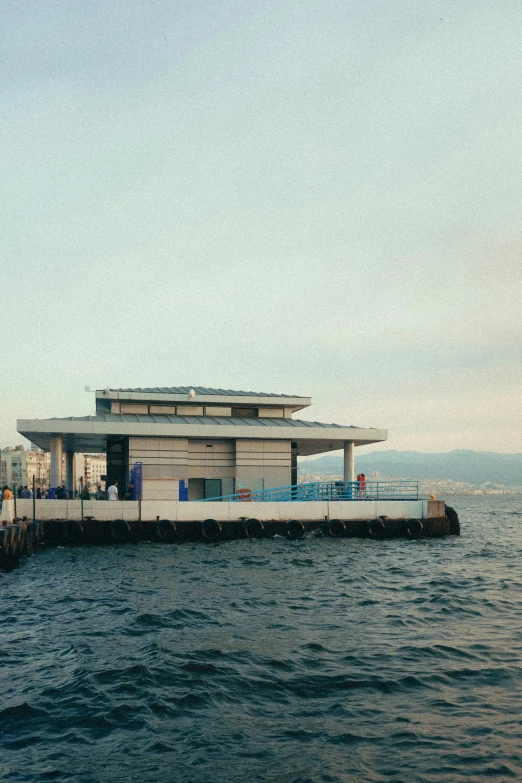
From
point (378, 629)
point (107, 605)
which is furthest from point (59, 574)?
point (378, 629)

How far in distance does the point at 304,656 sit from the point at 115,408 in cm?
3348

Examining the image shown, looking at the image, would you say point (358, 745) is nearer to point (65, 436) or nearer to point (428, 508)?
A: point (428, 508)

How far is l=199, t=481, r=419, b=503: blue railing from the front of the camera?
40.6m

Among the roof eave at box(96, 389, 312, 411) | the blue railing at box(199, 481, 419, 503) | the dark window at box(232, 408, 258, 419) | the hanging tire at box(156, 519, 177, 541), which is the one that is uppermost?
the roof eave at box(96, 389, 312, 411)

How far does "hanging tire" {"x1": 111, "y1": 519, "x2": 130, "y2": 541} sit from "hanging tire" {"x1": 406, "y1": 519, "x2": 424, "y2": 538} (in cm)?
1568

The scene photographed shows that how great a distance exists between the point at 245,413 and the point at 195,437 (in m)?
5.81

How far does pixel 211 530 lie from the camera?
36688 millimetres

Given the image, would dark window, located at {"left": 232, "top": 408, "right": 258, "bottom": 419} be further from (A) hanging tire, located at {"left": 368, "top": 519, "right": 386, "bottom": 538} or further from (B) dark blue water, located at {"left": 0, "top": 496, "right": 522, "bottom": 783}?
(B) dark blue water, located at {"left": 0, "top": 496, "right": 522, "bottom": 783}

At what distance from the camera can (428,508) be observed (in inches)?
1597

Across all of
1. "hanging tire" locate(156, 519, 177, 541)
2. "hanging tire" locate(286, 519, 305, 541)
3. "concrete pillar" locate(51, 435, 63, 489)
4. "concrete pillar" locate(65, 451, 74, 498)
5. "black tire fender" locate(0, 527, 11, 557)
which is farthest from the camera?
"concrete pillar" locate(65, 451, 74, 498)

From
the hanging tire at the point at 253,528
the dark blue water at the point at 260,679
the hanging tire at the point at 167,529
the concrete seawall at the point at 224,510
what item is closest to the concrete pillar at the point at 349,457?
the concrete seawall at the point at 224,510

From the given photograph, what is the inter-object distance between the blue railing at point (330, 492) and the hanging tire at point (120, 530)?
5715mm

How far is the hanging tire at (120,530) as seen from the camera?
35.9 metres


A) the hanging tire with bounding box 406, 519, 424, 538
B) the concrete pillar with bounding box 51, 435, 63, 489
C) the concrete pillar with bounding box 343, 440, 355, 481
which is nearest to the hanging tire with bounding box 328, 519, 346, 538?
the hanging tire with bounding box 406, 519, 424, 538
